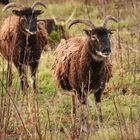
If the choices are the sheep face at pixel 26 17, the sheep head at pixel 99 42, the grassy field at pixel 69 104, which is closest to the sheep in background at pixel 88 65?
the sheep head at pixel 99 42

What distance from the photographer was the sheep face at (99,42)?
8969mm

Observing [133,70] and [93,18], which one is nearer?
[133,70]

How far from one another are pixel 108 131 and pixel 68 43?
3342 millimetres

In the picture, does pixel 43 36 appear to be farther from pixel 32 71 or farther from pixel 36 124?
pixel 36 124

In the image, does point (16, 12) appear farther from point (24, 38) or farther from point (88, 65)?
point (88, 65)

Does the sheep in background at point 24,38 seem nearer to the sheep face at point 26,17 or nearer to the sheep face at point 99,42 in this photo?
the sheep face at point 26,17

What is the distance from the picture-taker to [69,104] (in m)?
10.3

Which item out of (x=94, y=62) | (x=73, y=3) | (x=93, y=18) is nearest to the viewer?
(x=94, y=62)

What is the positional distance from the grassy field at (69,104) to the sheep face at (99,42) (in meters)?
0.63

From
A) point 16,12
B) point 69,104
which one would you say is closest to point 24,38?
point 16,12

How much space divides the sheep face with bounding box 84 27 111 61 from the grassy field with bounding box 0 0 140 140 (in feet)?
2.07

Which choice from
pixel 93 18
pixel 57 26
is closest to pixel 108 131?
pixel 57 26

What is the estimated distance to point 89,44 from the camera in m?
9.44

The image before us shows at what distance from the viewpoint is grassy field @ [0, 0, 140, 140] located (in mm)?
6344
